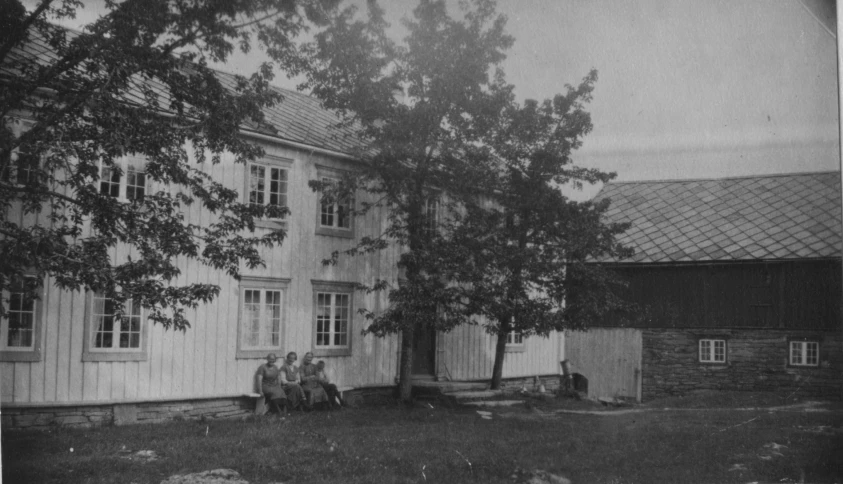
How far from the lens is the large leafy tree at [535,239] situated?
44.9ft

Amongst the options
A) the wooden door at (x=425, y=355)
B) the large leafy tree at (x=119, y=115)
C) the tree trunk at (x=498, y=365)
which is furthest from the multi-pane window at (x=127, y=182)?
the tree trunk at (x=498, y=365)

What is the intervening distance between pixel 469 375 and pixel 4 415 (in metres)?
11.2

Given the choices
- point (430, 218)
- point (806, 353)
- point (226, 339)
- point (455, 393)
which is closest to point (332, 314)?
point (226, 339)

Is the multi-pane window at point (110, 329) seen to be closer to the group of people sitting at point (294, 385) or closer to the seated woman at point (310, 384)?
the group of people sitting at point (294, 385)

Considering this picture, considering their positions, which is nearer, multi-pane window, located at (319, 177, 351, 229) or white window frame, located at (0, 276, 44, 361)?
white window frame, located at (0, 276, 44, 361)

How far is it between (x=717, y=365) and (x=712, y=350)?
40 cm

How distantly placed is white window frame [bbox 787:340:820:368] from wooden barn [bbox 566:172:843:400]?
34 millimetres

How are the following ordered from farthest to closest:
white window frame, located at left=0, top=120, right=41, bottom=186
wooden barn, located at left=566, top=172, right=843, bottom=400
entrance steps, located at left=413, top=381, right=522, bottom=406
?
entrance steps, located at left=413, top=381, right=522, bottom=406
wooden barn, located at left=566, top=172, right=843, bottom=400
white window frame, located at left=0, top=120, right=41, bottom=186

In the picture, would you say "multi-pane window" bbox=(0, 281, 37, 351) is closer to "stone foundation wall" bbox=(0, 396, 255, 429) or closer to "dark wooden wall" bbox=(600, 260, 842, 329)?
"stone foundation wall" bbox=(0, 396, 255, 429)

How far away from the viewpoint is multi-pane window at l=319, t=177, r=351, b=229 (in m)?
14.7

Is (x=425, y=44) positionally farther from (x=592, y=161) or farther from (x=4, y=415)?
(x=4, y=415)

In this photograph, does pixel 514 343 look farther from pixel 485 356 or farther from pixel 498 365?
pixel 498 365

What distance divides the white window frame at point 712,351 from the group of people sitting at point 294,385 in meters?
9.46

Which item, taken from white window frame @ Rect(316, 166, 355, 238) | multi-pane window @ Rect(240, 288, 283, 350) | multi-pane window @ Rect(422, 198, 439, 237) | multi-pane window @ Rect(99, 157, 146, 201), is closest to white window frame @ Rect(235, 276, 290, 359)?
multi-pane window @ Rect(240, 288, 283, 350)
